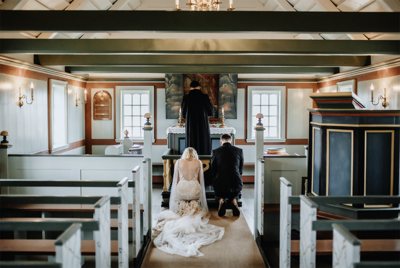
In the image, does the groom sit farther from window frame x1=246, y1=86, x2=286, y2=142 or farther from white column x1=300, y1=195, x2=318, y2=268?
window frame x1=246, y1=86, x2=286, y2=142

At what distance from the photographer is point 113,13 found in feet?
10.3

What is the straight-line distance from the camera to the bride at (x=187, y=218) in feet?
12.9

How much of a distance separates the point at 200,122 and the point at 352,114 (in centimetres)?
326

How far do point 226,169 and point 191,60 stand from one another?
243cm

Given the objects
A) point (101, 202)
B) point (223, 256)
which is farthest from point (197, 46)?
point (101, 202)

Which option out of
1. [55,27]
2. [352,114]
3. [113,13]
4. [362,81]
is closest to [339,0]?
[362,81]

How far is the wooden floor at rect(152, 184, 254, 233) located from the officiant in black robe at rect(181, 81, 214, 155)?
1.37 meters

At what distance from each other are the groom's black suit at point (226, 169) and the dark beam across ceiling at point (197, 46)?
157 centimetres

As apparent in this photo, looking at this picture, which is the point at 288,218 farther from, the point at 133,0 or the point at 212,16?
the point at 133,0

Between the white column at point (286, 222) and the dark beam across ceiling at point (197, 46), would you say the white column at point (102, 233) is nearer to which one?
the white column at point (286, 222)

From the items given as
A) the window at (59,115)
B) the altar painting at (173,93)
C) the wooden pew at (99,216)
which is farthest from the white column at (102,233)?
the altar painting at (173,93)

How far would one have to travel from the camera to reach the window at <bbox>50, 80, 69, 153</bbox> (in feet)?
23.1

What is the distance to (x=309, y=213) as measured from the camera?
212 centimetres

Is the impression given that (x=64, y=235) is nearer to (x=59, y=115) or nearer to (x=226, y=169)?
(x=226, y=169)
